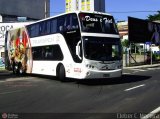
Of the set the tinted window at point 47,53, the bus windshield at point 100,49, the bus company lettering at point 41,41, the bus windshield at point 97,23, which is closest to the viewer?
the bus windshield at point 100,49

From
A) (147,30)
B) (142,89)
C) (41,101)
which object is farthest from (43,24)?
(147,30)

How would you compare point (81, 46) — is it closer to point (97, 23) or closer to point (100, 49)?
point (100, 49)

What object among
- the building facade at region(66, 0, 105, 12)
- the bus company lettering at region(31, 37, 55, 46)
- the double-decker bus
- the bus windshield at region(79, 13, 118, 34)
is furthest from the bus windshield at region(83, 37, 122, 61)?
the building facade at region(66, 0, 105, 12)

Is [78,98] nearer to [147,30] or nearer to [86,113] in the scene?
[86,113]

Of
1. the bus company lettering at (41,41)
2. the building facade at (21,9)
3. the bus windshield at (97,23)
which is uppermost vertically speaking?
the building facade at (21,9)

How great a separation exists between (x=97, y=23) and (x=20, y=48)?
10248 mm

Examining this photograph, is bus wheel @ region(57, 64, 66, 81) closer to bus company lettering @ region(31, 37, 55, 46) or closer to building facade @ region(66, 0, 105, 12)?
bus company lettering @ region(31, 37, 55, 46)

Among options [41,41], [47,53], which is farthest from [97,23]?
[41,41]

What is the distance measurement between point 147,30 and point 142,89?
3430 cm

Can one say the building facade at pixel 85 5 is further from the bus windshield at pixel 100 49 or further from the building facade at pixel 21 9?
the bus windshield at pixel 100 49

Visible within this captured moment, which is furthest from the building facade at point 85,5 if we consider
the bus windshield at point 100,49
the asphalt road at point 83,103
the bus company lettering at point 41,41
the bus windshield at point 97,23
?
the asphalt road at point 83,103

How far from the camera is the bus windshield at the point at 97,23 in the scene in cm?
2042

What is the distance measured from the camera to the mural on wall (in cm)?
2796

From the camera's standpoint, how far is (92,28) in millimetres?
20484
